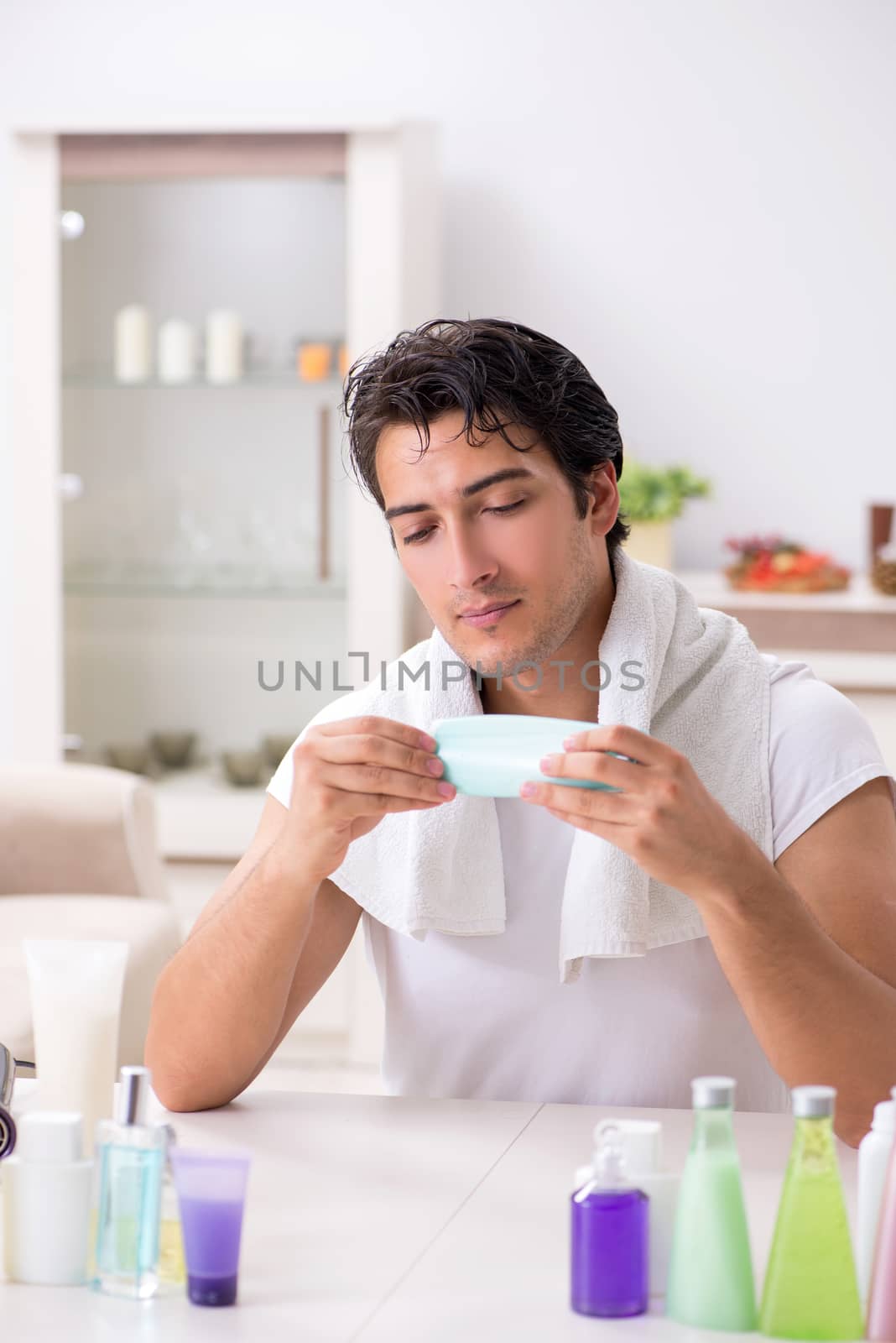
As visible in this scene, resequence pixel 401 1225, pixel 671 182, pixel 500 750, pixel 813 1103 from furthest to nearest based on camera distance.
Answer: pixel 671 182, pixel 500 750, pixel 401 1225, pixel 813 1103

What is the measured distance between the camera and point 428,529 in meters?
1.44

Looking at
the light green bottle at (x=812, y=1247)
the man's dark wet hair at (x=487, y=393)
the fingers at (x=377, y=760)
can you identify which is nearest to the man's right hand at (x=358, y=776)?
the fingers at (x=377, y=760)

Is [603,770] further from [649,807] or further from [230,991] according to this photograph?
[230,991]

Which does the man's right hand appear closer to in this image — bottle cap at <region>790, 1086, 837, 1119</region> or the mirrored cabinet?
bottle cap at <region>790, 1086, 837, 1119</region>

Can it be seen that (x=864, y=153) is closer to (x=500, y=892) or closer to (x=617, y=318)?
(x=617, y=318)

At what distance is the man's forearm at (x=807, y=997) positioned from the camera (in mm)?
1176

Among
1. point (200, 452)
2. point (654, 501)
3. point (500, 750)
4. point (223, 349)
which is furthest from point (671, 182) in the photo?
point (500, 750)

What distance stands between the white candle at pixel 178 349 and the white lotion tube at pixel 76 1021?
7.66 feet

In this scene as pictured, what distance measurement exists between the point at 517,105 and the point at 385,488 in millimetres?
2208

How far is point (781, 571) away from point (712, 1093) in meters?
2.32

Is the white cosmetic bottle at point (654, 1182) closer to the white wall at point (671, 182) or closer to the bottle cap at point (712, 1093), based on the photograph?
the bottle cap at point (712, 1093)

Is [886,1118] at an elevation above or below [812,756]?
below

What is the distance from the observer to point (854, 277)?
3326mm

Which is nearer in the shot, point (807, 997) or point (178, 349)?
point (807, 997)
